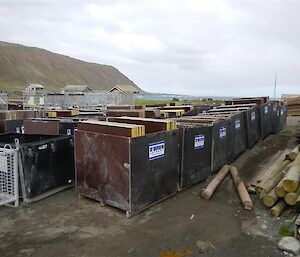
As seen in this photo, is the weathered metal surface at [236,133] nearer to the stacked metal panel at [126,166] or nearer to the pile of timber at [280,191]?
the pile of timber at [280,191]

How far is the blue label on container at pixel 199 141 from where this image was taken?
671cm

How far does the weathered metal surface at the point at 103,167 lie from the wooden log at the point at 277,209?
247cm

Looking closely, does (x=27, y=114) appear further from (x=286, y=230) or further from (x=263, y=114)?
(x=286, y=230)

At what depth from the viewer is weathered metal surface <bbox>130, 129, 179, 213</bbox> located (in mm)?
5141

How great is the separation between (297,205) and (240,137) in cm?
491

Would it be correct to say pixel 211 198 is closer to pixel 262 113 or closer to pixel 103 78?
pixel 262 113

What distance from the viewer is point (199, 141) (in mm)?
6832

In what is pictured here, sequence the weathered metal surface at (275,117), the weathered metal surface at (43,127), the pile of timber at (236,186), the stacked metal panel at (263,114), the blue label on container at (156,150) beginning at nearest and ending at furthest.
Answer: the blue label on container at (156,150) < the pile of timber at (236,186) < the weathered metal surface at (43,127) < the stacked metal panel at (263,114) < the weathered metal surface at (275,117)

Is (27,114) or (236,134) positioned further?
(27,114)

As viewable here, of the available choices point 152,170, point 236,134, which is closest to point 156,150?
point 152,170

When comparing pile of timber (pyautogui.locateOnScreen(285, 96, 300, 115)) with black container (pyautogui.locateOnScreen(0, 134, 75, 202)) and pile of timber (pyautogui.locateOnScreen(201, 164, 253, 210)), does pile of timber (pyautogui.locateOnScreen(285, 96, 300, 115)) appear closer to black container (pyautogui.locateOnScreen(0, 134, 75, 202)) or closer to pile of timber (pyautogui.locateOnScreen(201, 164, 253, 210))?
pile of timber (pyautogui.locateOnScreen(201, 164, 253, 210))

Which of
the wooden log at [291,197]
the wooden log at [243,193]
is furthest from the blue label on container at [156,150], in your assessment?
the wooden log at [291,197]

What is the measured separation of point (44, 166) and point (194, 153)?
317cm

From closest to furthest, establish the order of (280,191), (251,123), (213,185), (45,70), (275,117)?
(280,191) → (213,185) → (251,123) → (275,117) → (45,70)
